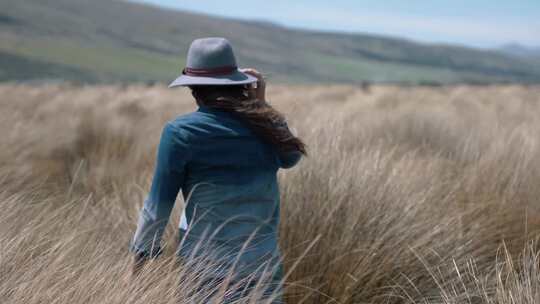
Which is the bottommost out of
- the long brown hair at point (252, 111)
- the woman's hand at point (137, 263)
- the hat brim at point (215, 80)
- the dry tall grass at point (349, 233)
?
the dry tall grass at point (349, 233)

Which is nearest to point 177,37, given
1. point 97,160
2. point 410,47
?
point 410,47

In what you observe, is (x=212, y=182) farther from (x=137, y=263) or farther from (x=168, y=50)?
(x=168, y=50)

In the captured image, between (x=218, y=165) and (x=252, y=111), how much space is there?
22cm

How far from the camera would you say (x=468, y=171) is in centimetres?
491

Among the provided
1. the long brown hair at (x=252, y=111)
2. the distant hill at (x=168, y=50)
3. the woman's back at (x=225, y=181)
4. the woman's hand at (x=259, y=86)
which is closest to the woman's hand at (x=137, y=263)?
the woman's back at (x=225, y=181)

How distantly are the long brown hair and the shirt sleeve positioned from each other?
0.63 ft

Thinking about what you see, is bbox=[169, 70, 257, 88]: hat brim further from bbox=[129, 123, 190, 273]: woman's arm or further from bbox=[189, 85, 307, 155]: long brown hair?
bbox=[129, 123, 190, 273]: woman's arm

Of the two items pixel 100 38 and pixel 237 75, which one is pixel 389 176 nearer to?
pixel 237 75

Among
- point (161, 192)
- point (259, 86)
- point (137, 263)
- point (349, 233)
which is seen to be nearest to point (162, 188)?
point (161, 192)

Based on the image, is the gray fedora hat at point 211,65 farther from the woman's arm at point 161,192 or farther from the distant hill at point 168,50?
the distant hill at point 168,50

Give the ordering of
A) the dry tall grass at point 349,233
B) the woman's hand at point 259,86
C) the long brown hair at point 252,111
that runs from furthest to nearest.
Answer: the woman's hand at point 259,86, the long brown hair at point 252,111, the dry tall grass at point 349,233

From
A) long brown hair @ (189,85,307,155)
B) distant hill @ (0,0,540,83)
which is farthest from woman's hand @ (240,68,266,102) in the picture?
distant hill @ (0,0,540,83)

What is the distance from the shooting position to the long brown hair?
242cm

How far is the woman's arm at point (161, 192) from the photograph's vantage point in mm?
2379
